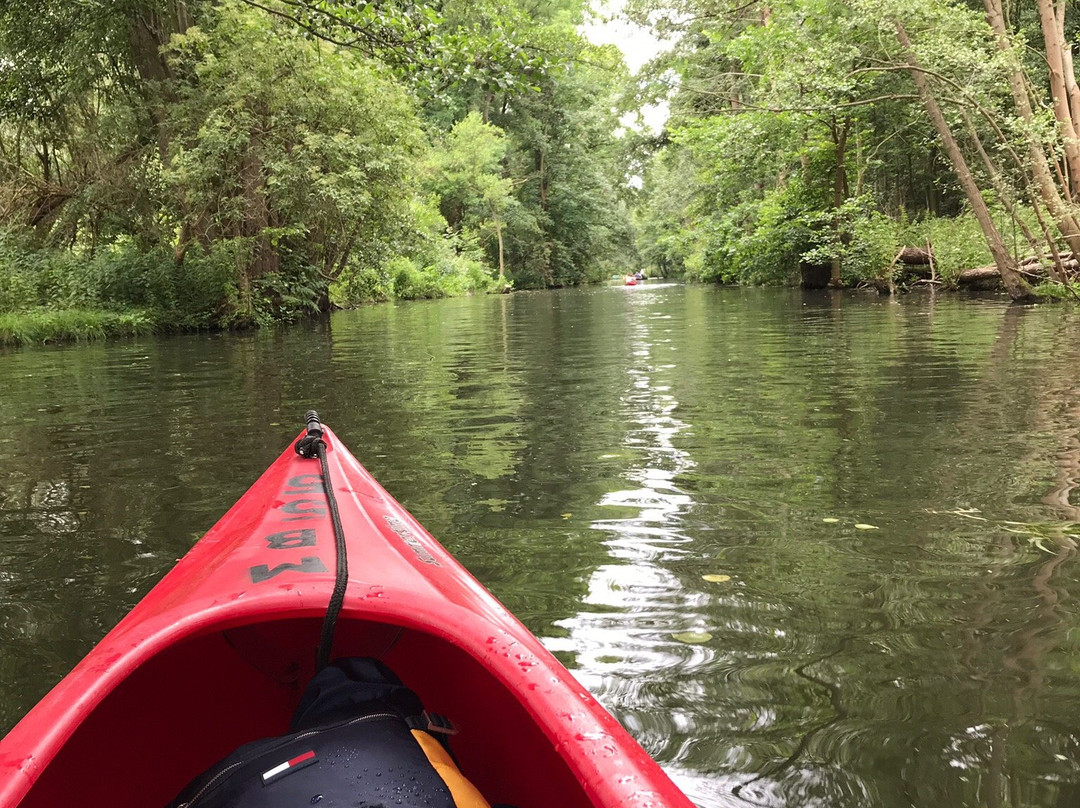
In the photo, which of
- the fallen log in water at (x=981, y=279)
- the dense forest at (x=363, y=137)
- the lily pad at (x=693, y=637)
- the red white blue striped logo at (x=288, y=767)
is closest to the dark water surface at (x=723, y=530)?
the lily pad at (x=693, y=637)

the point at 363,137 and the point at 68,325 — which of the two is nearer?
the point at 68,325

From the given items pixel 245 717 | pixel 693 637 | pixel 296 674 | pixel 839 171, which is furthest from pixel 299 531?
pixel 839 171

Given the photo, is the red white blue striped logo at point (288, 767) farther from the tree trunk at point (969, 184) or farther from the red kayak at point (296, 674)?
the tree trunk at point (969, 184)

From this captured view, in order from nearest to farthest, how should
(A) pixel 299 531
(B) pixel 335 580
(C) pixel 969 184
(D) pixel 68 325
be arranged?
(B) pixel 335 580
(A) pixel 299 531
(C) pixel 969 184
(D) pixel 68 325

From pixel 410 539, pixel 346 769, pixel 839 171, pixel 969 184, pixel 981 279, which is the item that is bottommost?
pixel 346 769

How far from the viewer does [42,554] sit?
3.35 m

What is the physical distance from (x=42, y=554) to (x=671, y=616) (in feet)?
8.46

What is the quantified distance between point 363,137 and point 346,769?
51.7 feet

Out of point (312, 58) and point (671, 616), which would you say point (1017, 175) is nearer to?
point (312, 58)

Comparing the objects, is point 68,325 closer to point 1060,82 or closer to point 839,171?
point 1060,82

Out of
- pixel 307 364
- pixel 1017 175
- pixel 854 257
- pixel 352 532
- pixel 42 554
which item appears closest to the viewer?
pixel 352 532

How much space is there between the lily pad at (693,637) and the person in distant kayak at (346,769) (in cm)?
103

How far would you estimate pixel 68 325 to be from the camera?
46.9 feet

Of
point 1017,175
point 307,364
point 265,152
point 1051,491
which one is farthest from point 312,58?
point 1051,491
